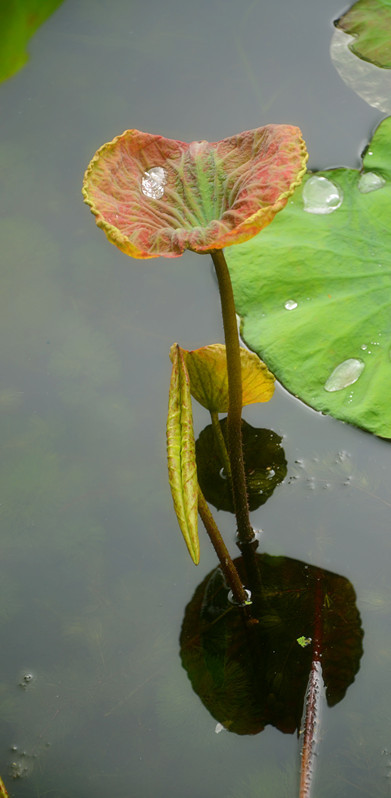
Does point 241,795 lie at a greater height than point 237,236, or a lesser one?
lesser

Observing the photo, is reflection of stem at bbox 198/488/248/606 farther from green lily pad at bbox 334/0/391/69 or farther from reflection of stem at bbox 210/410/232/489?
green lily pad at bbox 334/0/391/69

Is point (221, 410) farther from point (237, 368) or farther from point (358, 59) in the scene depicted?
point (358, 59)

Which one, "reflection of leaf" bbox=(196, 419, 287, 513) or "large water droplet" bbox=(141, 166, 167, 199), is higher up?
"large water droplet" bbox=(141, 166, 167, 199)

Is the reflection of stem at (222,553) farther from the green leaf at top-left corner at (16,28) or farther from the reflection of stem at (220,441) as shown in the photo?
the green leaf at top-left corner at (16,28)


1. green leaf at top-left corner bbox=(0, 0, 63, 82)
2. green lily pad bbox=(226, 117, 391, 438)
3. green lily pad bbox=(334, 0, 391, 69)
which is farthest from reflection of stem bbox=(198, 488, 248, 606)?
green leaf at top-left corner bbox=(0, 0, 63, 82)

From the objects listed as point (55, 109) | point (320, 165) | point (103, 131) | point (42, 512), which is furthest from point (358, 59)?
point (42, 512)

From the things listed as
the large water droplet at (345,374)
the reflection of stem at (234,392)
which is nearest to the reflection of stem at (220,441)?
the reflection of stem at (234,392)
